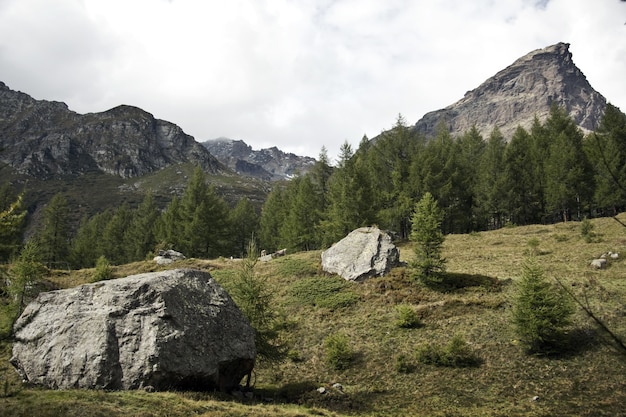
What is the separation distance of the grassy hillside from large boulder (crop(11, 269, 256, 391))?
3.20 ft

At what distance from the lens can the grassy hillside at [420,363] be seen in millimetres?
12906

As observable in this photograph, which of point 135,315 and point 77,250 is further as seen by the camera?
point 77,250

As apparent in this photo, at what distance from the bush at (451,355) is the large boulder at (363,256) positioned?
10.2 m

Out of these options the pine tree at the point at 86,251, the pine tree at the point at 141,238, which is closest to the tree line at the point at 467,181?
the pine tree at the point at 141,238

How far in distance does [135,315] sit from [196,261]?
83.3ft

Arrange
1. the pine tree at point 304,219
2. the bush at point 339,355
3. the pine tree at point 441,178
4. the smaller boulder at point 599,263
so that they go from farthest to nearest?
the pine tree at point 304,219, the pine tree at point 441,178, the smaller boulder at point 599,263, the bush at point 339,355

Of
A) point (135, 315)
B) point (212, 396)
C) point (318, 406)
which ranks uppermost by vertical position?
point (135, 315)

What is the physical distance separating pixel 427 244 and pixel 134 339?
1926 cm

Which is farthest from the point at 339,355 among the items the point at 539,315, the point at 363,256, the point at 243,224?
the point at 243,224

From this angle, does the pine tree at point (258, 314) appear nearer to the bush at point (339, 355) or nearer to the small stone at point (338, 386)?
the bush at point (339, 355)

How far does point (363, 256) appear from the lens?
30531 mm

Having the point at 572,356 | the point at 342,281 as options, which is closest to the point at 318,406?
the point at 572,356

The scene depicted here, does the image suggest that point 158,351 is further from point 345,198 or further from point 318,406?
point 345,198

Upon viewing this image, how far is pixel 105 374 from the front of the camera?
13.4 metres
